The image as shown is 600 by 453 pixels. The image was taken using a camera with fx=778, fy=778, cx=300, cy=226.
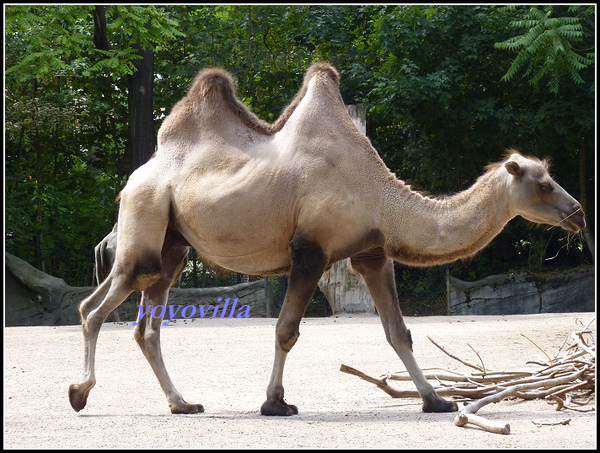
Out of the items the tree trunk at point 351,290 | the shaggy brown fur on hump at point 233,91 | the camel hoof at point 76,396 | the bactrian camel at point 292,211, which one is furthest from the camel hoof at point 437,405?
the tree trunk at point 351,290

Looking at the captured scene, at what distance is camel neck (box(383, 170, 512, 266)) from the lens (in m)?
5.45

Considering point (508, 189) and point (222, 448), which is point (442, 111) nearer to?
point (508, 189)

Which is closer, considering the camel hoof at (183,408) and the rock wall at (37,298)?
the camel hoof at (183,408)

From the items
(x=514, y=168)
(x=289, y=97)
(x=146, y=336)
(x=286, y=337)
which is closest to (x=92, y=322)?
(x=146, y=336)

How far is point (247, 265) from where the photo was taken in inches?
232

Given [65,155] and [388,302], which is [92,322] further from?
[65,155]

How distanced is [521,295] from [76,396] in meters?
11.4

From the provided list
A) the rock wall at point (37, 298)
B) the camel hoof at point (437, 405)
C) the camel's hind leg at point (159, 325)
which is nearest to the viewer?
the camel hoof at point (437, 405)

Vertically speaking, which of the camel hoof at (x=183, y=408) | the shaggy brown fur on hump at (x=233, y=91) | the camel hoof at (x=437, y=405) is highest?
the shaggy brown fur on hump at (x=233, y=91)

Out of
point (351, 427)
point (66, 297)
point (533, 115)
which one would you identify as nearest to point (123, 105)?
point (66, 297)

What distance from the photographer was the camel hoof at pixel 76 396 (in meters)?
5.73

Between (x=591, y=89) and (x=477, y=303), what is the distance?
15.3 ft

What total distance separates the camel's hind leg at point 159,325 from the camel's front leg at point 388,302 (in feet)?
4.97

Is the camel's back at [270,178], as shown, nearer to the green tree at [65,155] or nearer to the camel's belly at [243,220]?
the camel's belly at [243,220]
